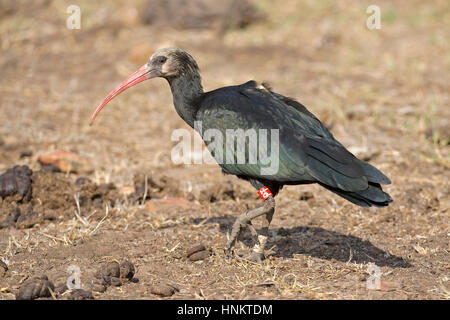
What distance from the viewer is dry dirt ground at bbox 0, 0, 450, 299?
16.7 ft

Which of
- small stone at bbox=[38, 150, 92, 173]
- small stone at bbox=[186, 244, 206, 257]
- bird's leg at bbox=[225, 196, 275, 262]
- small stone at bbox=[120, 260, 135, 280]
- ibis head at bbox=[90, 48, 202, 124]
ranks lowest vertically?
small stone at bbox=[120, 260, 135, 280]

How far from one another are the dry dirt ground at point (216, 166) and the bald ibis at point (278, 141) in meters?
0.59

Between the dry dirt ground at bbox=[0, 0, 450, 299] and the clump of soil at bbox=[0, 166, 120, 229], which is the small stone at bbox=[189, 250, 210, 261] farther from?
the clump of soil at bbox=[0, 166, 120, 229]

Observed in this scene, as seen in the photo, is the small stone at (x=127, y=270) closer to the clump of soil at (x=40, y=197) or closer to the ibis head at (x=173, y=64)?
the clump of soil at (x=40, y=197)

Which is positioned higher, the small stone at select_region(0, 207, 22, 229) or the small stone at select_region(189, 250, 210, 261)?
the small stone at select_region(0, 207, 22, 229)

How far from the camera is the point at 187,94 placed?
5.67 metres

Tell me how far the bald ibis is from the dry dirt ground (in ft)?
1.94

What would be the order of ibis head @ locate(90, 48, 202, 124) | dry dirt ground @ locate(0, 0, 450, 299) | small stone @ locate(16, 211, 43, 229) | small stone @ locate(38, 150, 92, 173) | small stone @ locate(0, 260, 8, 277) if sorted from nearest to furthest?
small stone @ locate(0, 260, 8, 277)
dry dirt ground @ locate(0, 0, 450, 299)
ibis head @ locate(90, 48, 202, 124)
small stone @ locate(16, 211, 43, 229)
small stone @ locate(38, 150, 92, 173)

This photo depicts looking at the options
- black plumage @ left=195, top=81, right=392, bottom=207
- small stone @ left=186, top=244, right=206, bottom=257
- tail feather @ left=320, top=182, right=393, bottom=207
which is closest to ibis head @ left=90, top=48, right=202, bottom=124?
black plumage @ left=195, top=81, right=392, bottom=207

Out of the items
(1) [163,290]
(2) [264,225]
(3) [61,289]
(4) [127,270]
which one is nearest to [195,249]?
(2) [264,225]

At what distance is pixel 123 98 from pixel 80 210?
3973mm

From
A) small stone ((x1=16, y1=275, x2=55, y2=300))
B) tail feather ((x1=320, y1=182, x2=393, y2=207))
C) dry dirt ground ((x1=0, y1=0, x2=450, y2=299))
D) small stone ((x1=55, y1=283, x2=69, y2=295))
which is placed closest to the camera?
small stone ((x1=16, y1=275, x2=55, y2=300))

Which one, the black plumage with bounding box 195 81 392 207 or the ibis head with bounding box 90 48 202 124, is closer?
the black plumage with bounding box 195 81 392 207
